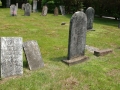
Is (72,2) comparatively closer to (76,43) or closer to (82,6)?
(82,6)

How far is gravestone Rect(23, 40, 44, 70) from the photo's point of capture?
632 cm

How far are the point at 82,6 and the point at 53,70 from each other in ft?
65.5

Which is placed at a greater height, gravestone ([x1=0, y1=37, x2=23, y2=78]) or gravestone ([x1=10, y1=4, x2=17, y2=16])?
gravestone ([x1=10, y1=4, x2=17, y2=16])

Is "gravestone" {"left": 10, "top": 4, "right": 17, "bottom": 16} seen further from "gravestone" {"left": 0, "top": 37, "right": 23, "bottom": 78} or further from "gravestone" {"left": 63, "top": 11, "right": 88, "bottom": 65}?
"gravestone" {"left": 0, "top": 37, "right": 23, "bottom": 78}

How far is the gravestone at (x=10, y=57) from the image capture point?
5621 mm

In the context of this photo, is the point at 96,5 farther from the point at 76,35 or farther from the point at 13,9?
the point at 76,35

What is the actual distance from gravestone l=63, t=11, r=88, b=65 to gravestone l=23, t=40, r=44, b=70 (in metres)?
1.06

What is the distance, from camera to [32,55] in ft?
21.1

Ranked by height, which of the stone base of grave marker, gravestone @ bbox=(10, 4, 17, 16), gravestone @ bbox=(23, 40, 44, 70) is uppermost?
gravestone @ bbox=(10, 4, 17, 16)

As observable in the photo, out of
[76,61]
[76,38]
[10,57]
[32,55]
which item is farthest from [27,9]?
[10,57]

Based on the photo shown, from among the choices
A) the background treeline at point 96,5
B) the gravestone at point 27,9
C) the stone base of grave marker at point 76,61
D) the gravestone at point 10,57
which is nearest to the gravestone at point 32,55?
the gravestone at point 10,57

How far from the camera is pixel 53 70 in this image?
6422 mm

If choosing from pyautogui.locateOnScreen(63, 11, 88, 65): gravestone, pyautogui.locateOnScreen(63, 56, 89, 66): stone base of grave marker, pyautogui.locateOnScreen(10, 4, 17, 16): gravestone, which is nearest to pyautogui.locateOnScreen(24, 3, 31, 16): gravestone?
pyautogui.locateOnScreen(10, 4, 17, 16): gravestone

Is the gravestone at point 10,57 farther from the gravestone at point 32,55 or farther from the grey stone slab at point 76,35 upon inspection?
the grey stone slab at point 76,35
